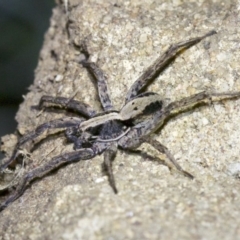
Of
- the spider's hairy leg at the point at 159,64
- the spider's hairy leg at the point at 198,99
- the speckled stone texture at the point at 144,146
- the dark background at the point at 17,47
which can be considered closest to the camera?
the speckled stone texture at the point at 144,146

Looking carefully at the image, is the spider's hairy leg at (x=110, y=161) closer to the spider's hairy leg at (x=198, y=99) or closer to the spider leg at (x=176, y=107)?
the spider leg at (x=176, y=107)

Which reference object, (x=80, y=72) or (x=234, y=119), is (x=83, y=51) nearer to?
(x=80, y=72)

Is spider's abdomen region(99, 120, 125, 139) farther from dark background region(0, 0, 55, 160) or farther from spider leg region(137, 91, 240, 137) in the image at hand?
dark background region(0, 0, 55, 160)

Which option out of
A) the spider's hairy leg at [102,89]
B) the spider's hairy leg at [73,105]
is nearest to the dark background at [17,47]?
the spider's hairy leg at [73,105]

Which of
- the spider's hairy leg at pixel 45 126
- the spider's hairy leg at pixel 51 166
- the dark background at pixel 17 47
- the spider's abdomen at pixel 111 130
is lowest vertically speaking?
the spider's hairy leg at pixel 51 166

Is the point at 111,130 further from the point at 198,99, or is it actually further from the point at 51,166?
the point at 198,99
